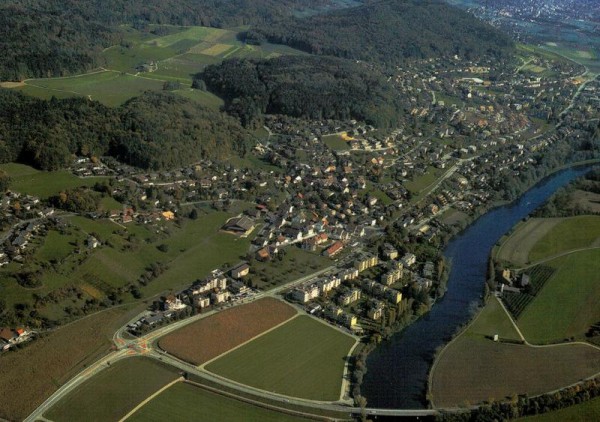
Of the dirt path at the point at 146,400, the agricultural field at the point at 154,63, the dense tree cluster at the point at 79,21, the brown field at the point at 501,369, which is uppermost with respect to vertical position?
the dense tree cluster at the point at 79,21

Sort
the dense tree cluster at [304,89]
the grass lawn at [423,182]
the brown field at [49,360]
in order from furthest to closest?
the dense tree cluster at [304,89] → the grass lawn at [423,182] → the brown field at [49,360]

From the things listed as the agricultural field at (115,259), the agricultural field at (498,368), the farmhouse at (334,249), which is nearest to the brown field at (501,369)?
the agricultural field at (498,368)

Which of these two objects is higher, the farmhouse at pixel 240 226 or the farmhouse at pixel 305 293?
the farmhouse at pixel 240 226

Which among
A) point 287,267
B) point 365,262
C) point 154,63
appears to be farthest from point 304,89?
point 287,267

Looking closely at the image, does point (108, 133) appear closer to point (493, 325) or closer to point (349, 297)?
point (349, 297)

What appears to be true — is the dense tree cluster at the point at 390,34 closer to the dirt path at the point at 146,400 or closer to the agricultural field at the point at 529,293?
the agricultural field at the point at 529,293

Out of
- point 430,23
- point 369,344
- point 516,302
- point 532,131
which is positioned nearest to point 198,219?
point 369,344

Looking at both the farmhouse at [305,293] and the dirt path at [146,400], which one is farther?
the farmhouse at [305,293]

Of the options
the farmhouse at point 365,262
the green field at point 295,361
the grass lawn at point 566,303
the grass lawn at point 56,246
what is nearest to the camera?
the green field at point 295,361
